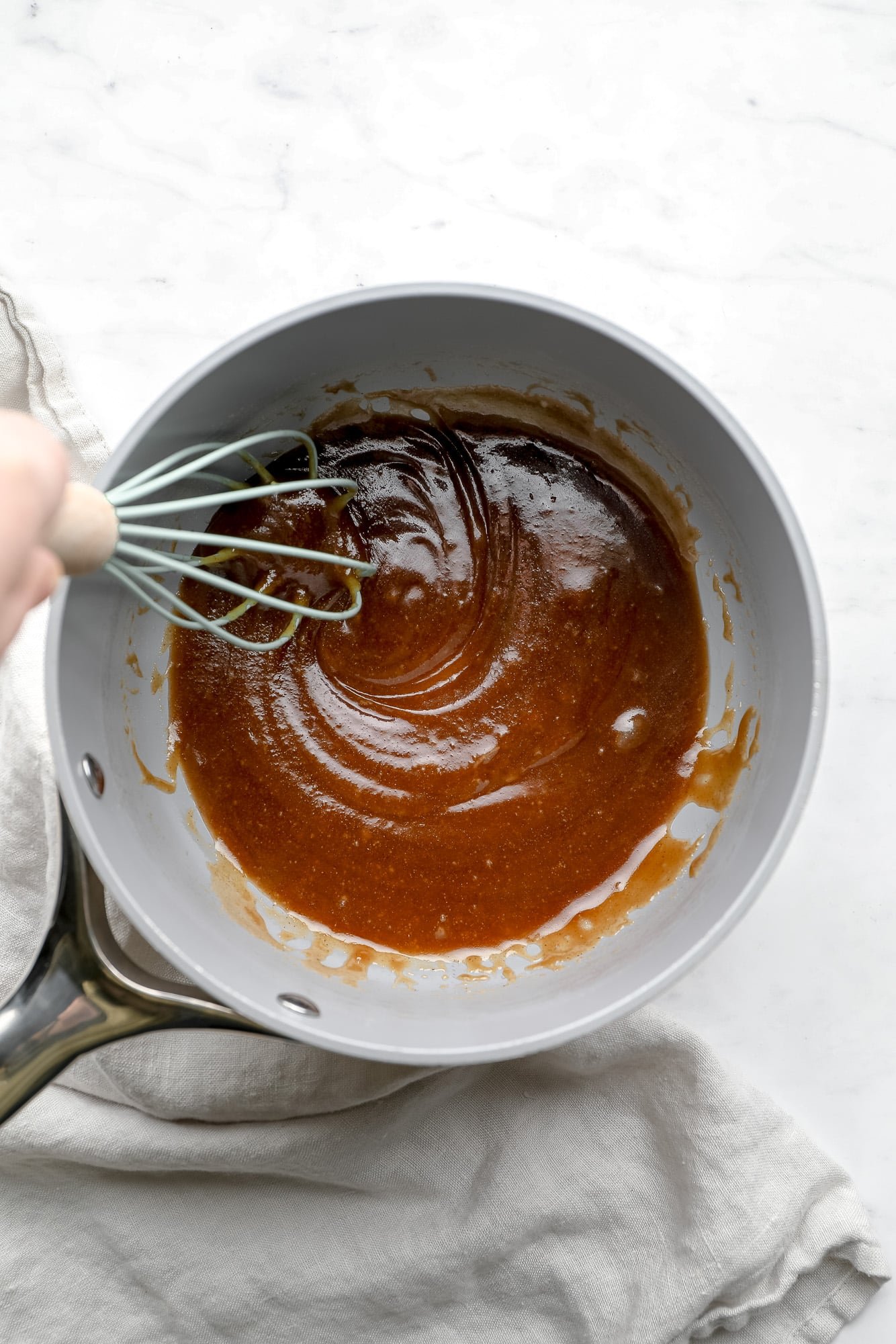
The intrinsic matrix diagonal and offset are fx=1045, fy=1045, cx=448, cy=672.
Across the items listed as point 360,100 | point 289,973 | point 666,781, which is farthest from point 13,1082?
point 360,100

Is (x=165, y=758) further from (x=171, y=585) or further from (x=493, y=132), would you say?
(x=493, y=132)

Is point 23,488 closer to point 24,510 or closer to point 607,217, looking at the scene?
point 24,510

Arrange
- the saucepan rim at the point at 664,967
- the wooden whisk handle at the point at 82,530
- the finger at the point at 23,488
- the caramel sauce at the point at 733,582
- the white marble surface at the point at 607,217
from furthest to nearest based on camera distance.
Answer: the white marble surface at the point at 607,217 → the caramel sauce at the point at 733,582 → the saucepan rim at the point at 664,967 → the wooden whisk handle at the point at 82,530 → the finger at the point at 23,488

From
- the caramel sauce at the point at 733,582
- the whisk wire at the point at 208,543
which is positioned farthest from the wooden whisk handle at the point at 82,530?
the caramel sauce at the point at 733,582

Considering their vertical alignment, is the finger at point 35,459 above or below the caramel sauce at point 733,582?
below

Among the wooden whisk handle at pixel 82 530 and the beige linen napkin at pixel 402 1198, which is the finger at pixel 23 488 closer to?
the wooden whisk handle at pixel 82 530
